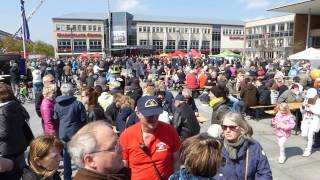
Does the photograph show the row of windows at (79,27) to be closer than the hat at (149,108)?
No

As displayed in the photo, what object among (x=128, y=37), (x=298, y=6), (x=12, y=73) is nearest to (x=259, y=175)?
(x=12, y=73)

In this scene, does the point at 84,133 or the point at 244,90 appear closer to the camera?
the point at 84,133

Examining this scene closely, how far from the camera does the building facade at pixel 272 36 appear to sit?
66125 millimetres

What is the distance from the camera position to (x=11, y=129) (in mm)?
4266

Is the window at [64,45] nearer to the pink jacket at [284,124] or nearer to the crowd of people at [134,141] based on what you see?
the crowd of people at [134,141]

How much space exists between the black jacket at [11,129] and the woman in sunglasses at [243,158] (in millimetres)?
2731

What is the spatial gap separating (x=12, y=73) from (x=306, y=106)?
13726 millimetres

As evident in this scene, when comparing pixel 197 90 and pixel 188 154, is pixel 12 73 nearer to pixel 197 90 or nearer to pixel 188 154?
pixel 197 90

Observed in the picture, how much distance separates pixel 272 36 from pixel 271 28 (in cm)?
176

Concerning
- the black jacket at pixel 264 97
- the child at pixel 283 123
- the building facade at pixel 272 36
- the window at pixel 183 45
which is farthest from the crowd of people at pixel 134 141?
the window at pixel 183 45

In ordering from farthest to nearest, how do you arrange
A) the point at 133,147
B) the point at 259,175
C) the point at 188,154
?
the point at 133,147 → the point at 259,175 → the point at 188,154

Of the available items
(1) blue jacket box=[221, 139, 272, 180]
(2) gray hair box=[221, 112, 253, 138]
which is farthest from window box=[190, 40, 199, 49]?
(1) blue jacket box=[221, 139, 272, 180]

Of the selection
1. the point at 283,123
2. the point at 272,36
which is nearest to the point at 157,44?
the point at 272,36

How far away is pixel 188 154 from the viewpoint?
94.8 inches
